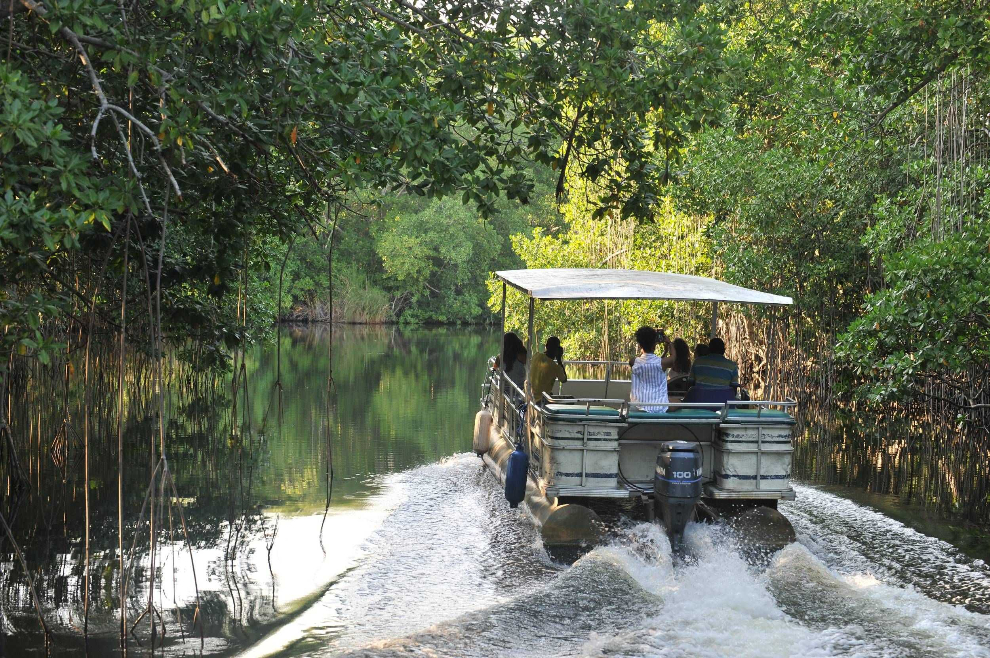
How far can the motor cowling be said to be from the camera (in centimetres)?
930

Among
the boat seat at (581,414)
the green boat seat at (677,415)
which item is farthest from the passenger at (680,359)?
the boat seat at (581,414)

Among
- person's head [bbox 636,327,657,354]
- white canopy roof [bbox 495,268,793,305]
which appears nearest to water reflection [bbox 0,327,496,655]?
white canopy roof [bbox 495,268,793,305]

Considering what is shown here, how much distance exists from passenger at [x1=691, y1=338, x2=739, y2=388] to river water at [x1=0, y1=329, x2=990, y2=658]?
142 centimetres

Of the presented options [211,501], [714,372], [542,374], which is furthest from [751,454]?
[211,501]

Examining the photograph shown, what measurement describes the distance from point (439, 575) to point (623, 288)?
289cm

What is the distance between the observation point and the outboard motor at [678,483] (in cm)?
815

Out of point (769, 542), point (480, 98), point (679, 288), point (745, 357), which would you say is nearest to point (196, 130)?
point (480, 98)

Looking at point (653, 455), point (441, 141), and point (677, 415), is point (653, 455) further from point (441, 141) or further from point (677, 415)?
point (441, 141)

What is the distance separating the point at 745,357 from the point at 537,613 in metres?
15.5

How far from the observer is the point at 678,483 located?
8.15 metres

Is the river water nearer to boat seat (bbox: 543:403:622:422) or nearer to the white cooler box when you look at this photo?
the white cooler box

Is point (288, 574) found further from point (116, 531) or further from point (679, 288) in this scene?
point (679, 288)

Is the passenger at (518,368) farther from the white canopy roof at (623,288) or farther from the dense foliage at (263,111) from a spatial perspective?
the dense foliage at (263,111)

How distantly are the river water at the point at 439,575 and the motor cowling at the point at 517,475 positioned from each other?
0.47 meters
